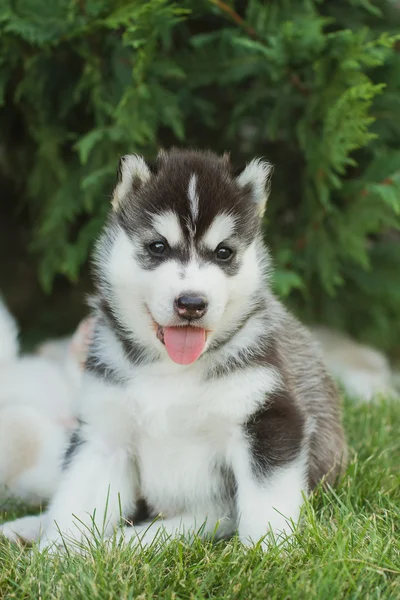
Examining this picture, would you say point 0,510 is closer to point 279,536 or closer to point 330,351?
point 279,536

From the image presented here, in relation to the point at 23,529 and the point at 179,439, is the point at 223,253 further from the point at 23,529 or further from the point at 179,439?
the point at 23,529

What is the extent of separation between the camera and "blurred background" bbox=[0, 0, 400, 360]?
4832mm

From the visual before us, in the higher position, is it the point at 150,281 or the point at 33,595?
the point at 150,281

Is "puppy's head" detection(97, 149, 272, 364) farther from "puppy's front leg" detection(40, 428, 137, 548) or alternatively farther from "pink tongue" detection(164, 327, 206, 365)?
"puppy's front leg" detection(40, 428, 137, 548)

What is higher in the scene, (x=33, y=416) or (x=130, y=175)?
(x=130, y=175)

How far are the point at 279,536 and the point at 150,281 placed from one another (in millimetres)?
1056

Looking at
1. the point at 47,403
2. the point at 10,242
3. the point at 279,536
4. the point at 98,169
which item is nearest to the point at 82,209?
the point at 98,169

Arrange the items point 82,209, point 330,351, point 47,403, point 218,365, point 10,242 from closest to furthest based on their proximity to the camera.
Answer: point 218,365, point 47,403, point 82,209, point 330,351, point 10,242

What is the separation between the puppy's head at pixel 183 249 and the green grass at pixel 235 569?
2.37 ft

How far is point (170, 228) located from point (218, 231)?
185 millimetres

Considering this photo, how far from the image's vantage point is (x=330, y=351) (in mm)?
6355

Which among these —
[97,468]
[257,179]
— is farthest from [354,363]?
[97,468]

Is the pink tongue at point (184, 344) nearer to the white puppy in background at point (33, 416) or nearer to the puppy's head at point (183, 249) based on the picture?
the puppy's head at point (183, 249)

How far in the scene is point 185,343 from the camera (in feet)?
9.42
